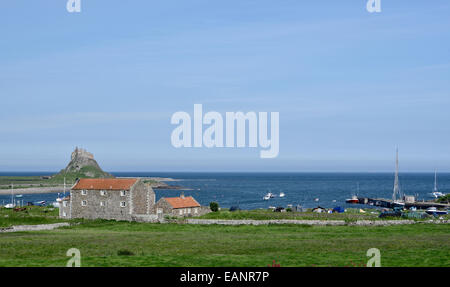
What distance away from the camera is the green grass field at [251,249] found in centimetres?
3034

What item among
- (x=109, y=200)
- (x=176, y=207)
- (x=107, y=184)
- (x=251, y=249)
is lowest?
(x=176, y=207)

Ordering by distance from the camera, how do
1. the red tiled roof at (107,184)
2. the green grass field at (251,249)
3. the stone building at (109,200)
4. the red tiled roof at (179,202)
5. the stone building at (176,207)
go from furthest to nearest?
1. the red tiled roof at (179,202)
2. the stone building at (176,207)
3. the red tiled roof at (107,184)
4. the stone building at (109,200)
5. the green grass field at (251,249)

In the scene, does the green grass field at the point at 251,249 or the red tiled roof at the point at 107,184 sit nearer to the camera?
the green grass field at the point at 251,249

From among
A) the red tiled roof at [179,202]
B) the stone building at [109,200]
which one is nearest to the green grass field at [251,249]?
the stone building at [109,200]

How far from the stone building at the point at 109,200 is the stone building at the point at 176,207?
139 centimetres

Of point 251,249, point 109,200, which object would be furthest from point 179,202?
point 251,249

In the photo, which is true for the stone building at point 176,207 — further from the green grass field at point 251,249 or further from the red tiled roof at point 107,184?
the green grass field at point 251,249

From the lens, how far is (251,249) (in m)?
38.6

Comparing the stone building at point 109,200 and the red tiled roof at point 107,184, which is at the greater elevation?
the red tiled roof at point 107,184

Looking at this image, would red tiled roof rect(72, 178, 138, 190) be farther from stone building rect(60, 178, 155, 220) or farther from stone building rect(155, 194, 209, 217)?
stone building rect(155, 194, 209, 217)

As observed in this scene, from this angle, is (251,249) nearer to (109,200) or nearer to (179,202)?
(109,200)

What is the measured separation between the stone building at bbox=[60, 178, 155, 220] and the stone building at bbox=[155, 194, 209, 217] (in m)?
1.39

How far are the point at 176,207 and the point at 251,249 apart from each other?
4412cm
